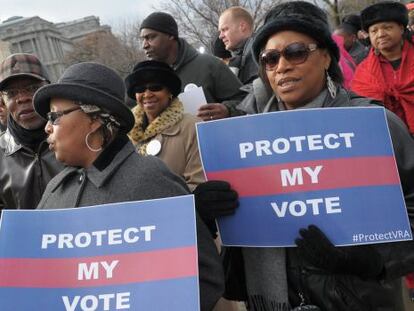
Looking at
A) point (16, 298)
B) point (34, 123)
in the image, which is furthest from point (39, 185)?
point (16, 298)

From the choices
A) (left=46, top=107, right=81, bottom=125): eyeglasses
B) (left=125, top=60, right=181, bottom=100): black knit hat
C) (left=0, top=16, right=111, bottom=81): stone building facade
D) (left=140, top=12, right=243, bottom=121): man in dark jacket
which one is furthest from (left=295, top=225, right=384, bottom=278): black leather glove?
(left=0, top=16, right=111, bottom=81): stone building facade

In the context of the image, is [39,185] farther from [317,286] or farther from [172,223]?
[317,286]

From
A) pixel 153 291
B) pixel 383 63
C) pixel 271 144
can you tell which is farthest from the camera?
pixel 383 63

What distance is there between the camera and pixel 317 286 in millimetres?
1827

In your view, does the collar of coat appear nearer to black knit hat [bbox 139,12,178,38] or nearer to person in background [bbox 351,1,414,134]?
black knit hat [bbox 139,12,178,38]

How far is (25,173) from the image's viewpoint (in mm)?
2854

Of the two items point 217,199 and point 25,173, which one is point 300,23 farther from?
point 25,173

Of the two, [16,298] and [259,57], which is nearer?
[16,298]

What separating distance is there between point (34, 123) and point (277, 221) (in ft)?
5.63

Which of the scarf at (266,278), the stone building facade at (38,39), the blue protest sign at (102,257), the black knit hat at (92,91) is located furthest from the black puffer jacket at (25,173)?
the stone building facade at (38,39)

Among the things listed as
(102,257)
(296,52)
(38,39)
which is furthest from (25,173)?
(38,39)

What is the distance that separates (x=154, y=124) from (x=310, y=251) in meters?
1.95

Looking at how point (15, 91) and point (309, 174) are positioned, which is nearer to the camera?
point (309, 174)

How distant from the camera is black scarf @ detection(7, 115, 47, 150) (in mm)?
2877
